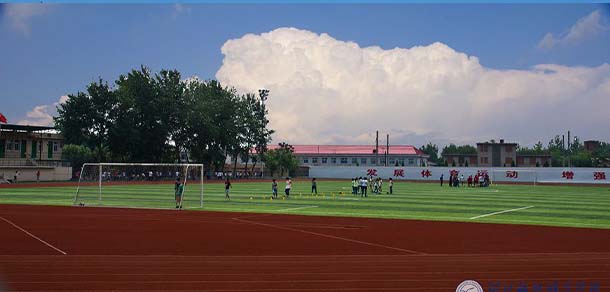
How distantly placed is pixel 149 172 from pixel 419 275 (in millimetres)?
34110

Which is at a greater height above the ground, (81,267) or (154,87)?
(154,87)

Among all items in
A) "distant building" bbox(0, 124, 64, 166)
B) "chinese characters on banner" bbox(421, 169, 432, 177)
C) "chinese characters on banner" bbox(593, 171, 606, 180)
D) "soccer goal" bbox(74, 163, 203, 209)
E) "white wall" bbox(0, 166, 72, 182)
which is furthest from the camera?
"chinese characters on banner" bbox(421, 169, 432, 177)

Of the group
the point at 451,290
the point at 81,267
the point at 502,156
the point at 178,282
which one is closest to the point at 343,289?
the point at 451,290

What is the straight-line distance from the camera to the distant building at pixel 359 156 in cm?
12350

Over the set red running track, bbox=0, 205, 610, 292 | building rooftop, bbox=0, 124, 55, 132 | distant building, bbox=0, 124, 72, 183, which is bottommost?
red running track, bbox=0, 205, 610, 292

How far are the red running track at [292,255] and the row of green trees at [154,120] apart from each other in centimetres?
5551

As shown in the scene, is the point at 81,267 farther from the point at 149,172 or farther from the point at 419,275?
the point at 149,172

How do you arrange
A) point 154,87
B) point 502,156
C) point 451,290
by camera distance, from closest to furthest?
point 451,290 → point 154,87 → point 502,156

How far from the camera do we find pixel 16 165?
69250mm

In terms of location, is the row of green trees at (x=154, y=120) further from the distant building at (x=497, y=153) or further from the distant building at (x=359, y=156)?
the distant building at (x=497, y=153)

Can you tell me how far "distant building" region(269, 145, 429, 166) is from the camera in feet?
405

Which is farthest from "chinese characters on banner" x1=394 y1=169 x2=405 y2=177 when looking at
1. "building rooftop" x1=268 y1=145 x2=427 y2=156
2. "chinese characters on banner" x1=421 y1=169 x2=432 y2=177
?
"building rooftop" x1=268 y1=145 x2=427 y2=156

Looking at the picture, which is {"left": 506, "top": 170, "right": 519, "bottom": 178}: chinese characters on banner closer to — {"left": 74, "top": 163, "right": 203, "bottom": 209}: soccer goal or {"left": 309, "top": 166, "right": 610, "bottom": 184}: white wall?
{"left": 309, "top": 166, "right": 610, "bottom": 184}: white wall

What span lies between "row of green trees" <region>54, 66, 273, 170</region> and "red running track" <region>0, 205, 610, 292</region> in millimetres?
55507
